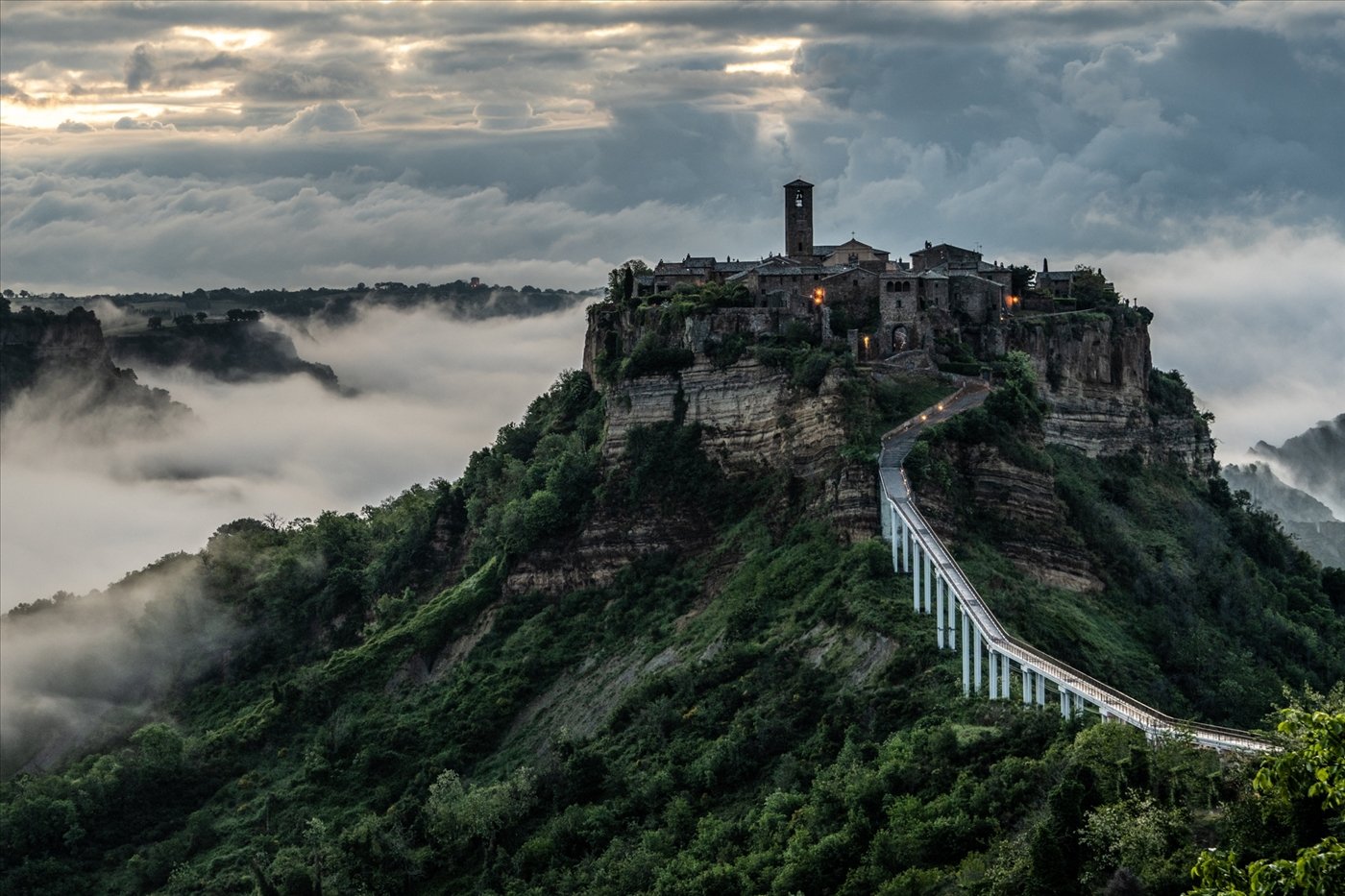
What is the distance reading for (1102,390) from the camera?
104000 mm

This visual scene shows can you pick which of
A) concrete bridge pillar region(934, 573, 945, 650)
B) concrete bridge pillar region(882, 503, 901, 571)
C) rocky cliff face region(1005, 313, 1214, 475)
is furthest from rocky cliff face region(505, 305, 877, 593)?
rocky cliff face region(1005, 313, 1214, 475)

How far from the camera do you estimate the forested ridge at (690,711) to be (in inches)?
2127

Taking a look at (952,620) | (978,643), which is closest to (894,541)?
(952,620)

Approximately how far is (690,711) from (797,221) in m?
38.0

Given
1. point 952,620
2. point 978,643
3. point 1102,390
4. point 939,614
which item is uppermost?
point 1102,390

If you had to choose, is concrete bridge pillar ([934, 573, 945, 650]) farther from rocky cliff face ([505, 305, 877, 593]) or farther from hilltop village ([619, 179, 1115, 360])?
hilltop village ([619, 179, 1115, 360])

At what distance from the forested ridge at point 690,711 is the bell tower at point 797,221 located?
41.3 ft

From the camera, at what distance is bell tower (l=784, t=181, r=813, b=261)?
107m

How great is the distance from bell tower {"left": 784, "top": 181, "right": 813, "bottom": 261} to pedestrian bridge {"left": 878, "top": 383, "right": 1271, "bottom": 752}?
81.6ft

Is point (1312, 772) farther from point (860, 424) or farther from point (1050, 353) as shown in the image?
point (1050, 353)

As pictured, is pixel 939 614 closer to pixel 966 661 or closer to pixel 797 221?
pixel 966 661

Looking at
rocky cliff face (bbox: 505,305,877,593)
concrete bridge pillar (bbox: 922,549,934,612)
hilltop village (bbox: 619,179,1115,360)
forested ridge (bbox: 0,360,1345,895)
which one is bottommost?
forested ridge (bbox: 0,360,1345,895)

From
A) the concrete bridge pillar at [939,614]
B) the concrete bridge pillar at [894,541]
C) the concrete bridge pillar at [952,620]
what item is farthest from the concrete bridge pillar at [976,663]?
the concrete bridge pillar at [894,541]

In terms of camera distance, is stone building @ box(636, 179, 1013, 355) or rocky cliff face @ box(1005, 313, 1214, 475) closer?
stone building @ box(636, 179, 1013, 355)
